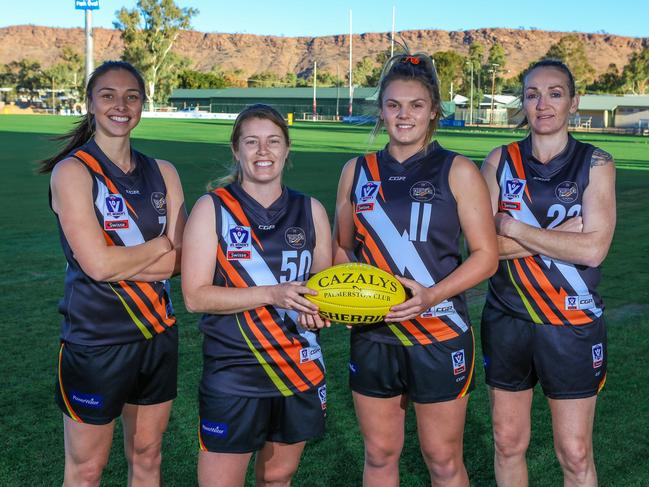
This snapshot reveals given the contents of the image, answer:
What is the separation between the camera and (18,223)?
39.3 ft

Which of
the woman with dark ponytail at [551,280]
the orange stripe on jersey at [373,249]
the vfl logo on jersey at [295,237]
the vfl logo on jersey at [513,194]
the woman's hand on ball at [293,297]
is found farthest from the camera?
the vfl logo on jersey at [513,194]

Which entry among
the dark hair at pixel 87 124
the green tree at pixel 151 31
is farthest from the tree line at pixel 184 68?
the dark hair at pixel 87 124

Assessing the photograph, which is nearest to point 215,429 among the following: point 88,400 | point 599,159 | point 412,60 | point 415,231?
point 88,400

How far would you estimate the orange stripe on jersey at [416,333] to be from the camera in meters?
3.25

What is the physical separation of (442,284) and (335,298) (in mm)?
491

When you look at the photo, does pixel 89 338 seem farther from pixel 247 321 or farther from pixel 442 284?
pixel 442 284

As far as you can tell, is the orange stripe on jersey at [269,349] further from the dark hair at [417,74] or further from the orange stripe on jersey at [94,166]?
the dark hair at [417,74]

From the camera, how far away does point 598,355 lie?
3506 millimetres

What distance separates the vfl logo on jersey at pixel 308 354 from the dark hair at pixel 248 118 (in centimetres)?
75

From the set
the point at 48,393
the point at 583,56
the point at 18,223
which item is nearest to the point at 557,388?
the point at 48,393

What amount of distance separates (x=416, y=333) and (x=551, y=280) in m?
0.73

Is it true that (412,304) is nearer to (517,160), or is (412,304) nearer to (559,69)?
(517,160)

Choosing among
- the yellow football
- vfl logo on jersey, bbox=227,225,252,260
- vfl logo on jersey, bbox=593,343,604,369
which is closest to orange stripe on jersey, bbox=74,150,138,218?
vfl logo on jersey, bbox=227,225,252,260

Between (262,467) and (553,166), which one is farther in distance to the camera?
(553,166)
